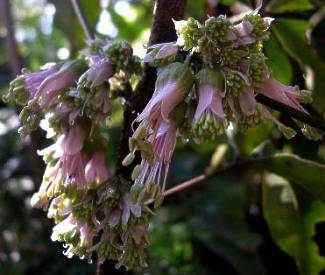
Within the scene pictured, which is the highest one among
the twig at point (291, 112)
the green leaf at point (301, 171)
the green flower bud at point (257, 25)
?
the green flower bud at point (257, 25)

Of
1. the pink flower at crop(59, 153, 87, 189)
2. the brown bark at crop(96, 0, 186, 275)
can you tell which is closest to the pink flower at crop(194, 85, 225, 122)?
the brown bark at crop(96, 0, 186, 275)

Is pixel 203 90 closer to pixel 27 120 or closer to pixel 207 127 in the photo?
pixel 207 127

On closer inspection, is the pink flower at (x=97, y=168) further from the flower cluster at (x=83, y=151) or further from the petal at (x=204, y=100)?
the petal at (x=204, y=100)

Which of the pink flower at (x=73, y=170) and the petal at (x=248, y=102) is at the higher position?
the petal at (x=248, y=102)

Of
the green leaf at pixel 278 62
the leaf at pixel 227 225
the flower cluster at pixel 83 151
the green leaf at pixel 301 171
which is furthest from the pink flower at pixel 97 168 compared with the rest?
the leaf at pixel 227 225

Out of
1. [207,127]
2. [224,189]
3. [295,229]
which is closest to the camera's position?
[207,127]

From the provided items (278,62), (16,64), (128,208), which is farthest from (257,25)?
(16,64)

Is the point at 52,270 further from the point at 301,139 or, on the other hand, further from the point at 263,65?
the point at 263,65
